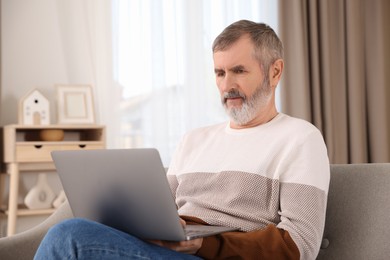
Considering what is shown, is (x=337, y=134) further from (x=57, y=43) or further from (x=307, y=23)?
(x=57, y=43)

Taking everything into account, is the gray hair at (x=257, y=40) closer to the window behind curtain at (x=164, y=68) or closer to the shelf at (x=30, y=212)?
the shelf at (x=30, y=212)

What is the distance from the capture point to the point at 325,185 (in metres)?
1.53

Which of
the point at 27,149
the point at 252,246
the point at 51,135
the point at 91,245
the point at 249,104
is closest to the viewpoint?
the point at 91,245

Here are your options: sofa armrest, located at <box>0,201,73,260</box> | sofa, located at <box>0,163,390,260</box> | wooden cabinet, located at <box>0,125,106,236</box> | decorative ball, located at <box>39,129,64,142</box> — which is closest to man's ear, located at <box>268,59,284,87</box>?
sofa, located at <box>0,163,390,260</box>

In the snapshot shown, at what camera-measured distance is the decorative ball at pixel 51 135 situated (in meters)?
3.54

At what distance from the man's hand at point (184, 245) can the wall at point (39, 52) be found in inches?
103

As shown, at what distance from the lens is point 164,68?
3.97 metres

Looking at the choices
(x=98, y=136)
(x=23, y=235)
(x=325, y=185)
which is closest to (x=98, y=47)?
(x=98, y=136)

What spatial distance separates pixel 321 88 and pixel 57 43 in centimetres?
183

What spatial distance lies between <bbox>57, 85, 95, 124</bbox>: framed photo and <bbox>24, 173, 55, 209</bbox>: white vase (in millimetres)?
375

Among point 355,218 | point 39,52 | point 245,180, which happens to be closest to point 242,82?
point 245,180

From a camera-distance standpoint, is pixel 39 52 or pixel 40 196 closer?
pixel 40 196

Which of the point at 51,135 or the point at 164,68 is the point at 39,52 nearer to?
the point at 51,135

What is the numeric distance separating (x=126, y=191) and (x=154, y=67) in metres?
2.68
